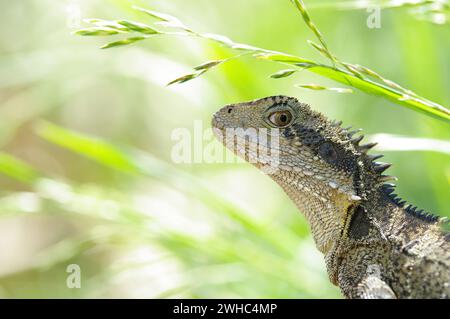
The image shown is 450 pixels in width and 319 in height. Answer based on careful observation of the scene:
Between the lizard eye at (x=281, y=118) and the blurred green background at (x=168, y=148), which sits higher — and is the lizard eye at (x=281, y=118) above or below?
below

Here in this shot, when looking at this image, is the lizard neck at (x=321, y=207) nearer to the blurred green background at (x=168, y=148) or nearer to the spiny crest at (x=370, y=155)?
the spiny crest at (x=370, y=155)

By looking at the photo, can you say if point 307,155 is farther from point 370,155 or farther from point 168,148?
point 168,148

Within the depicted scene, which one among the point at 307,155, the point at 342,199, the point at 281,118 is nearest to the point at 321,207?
the point at 342,199

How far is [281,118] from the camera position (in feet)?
8.99

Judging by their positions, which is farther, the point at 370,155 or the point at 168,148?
the point at 168,148

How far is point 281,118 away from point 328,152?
22cm

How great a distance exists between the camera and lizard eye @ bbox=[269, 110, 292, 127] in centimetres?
273

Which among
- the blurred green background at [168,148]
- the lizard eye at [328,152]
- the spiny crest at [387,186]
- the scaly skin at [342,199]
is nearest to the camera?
the scaly skin at [342,199]

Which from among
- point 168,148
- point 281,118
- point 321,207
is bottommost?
point 321,207

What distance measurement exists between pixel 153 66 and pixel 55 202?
172 cm

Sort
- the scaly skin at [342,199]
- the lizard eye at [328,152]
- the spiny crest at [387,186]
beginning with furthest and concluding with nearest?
the lizard eye at [328,152]
the spiny crest at [387,186]
the scaly skin at [342,199]

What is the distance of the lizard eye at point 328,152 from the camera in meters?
2.71

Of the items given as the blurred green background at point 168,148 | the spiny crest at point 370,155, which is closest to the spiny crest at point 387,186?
the spiny crest at point 370,155

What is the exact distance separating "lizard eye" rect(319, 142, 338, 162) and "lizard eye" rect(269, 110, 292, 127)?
0.53 ft
